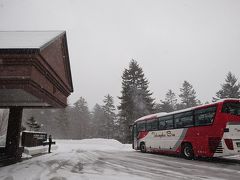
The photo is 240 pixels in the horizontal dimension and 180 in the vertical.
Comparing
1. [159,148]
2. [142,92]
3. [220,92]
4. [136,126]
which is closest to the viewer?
[159,148]

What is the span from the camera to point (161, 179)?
779 cm

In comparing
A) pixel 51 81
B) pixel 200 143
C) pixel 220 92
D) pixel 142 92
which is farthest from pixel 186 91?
pixel 51 81

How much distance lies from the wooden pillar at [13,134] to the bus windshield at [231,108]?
12.7 m

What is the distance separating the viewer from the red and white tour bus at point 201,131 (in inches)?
512

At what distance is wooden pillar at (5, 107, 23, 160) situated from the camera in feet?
48.6

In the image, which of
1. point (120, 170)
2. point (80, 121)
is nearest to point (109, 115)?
point (80, 121)

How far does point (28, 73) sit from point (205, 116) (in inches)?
407

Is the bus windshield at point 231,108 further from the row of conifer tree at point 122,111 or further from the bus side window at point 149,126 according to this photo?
the row of conifer tree at point 122,111

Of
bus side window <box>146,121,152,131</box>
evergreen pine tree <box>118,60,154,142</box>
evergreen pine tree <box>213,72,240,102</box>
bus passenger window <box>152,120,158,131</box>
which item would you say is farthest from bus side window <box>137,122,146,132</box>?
evergreen pine tree <box>213,72,240,102</box>

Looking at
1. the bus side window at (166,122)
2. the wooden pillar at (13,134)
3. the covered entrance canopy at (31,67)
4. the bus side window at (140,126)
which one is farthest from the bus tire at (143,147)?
the covered entrance canopy at (31,67)

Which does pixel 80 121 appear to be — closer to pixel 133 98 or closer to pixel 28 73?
pixel 133 98

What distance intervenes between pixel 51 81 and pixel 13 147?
5771 millimetres

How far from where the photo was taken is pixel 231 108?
13.3 metres

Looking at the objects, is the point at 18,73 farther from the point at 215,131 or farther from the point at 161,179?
the point at 215,131
